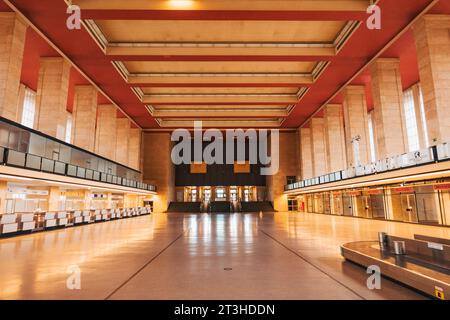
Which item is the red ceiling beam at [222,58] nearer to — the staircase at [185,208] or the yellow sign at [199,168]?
the staircase at [185,208]

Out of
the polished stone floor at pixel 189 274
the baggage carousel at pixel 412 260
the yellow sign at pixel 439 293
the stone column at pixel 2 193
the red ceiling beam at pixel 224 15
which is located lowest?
the polished stone floor at pixel 189 274

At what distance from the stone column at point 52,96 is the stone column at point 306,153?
2697 centimetres

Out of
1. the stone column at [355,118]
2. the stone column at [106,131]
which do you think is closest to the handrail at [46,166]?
the stone column at [106,131]

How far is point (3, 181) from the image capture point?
12242 millimetres

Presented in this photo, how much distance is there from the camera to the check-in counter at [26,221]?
11.3m

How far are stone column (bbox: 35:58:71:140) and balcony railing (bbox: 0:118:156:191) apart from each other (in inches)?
73.9

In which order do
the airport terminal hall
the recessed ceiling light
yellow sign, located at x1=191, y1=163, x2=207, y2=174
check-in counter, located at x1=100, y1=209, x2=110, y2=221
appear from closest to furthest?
the airport terminal hall
the recessed ceiling light
check-in counter, located at x1=100, y1=209, x2=110, y2=221
yellow sign, located at x1=191, y1=163, x2=207, y2=174

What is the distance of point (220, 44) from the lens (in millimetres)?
17625

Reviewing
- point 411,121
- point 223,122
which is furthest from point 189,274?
point 223,122

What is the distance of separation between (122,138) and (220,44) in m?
18.1

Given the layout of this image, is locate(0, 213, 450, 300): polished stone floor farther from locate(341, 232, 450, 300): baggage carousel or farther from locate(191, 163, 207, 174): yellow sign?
locate(191, 163, 207, 174): yellow sign

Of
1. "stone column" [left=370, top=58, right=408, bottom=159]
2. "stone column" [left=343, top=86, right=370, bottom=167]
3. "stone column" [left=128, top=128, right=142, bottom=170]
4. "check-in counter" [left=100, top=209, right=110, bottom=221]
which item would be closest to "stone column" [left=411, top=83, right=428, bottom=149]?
"stone column" [left=343, top=86, right=370, bottom=167]

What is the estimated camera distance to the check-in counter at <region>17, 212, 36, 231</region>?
1134cm

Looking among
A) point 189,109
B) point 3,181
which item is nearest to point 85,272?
point 3,181
